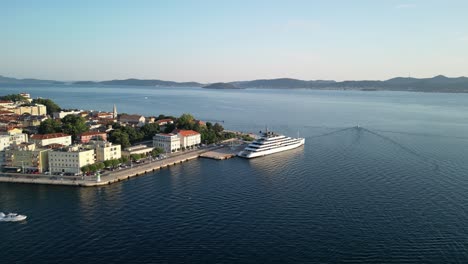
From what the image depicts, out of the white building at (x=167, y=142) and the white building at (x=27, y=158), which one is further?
the white building at (x=167, y=142)

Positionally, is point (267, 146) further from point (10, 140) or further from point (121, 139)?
point (10, 140)

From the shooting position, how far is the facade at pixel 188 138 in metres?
34.9

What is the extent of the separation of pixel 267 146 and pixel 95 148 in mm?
13891

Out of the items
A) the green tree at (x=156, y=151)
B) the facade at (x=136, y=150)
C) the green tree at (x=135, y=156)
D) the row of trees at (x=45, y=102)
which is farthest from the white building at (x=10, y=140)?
the row of trees at (x=45, y=102)

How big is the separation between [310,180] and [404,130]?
2821 centimetres

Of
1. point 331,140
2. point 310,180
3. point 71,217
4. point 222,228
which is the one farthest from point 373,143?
point 71,217

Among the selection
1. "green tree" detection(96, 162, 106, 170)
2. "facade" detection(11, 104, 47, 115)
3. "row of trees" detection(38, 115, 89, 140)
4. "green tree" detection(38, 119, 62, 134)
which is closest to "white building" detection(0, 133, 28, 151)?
"green tree" detection(38, 119, 62, 134)

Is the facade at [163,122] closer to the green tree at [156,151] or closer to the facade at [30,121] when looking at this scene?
the green tree at [156,151]

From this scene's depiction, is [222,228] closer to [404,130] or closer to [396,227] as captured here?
[396,227]

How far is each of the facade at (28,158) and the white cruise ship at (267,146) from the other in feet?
48.1

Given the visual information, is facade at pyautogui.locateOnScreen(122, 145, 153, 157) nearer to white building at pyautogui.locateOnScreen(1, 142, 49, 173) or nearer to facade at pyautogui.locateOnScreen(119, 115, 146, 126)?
white building at pyautogui.locateOnScreen(1, 142, 49, 173)

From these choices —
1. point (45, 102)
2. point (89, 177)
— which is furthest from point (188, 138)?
point (45, 102)

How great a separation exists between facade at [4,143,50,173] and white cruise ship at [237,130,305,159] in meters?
14.7

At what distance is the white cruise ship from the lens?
32781mm
